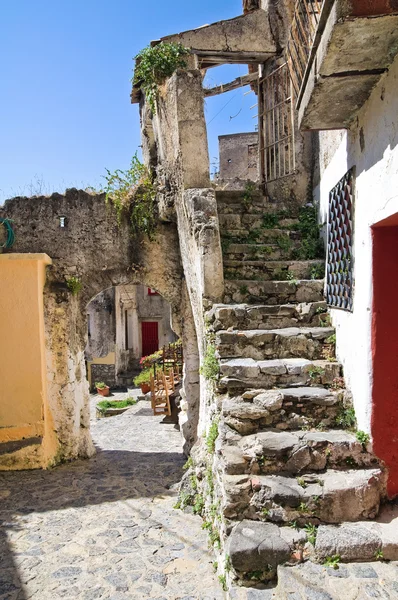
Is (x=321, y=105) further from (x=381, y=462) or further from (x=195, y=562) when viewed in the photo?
(x=195, y=562)

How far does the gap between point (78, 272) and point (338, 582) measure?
628cm

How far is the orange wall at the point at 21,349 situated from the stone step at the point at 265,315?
3.54 meters

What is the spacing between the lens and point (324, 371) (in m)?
4.23

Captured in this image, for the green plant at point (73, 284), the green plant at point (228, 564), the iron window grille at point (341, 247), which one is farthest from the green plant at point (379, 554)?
the green plant at point (73, 284)

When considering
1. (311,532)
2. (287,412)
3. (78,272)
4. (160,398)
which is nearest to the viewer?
(311,532)

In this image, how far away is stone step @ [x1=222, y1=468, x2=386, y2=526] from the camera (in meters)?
3.21

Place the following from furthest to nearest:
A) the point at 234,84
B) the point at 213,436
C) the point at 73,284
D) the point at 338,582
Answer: the point at 234,84
the point at 73,284
the point at 213,436
the point at 338,582

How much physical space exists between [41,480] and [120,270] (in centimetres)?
361

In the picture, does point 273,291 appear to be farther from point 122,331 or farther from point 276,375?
point 122,331

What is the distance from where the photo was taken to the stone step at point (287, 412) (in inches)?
153

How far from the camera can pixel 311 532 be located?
3.10 m

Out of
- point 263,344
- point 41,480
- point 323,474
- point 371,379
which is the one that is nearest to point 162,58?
point 263,344

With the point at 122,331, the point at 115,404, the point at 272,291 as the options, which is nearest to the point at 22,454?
the point at 272,291

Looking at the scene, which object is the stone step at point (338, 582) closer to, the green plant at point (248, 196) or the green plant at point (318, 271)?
the green plant at point (318, 271)
